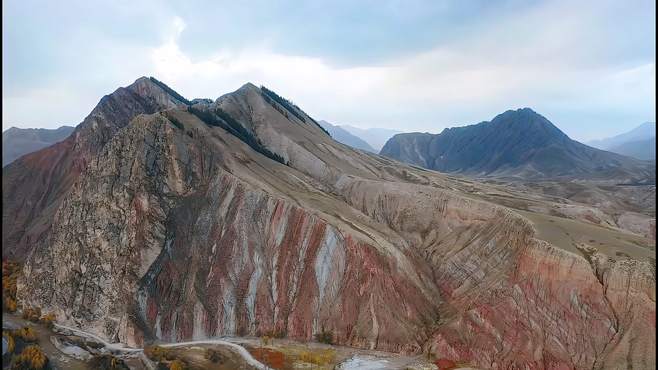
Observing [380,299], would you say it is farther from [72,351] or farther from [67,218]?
[67,218]

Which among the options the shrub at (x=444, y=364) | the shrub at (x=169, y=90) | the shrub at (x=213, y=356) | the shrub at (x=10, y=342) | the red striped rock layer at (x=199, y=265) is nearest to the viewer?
the shrub at (x=444, y=364)

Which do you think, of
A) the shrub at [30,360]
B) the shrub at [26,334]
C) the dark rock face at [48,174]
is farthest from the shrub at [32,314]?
the dark rock face at [48,174]

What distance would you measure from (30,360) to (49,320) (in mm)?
13362

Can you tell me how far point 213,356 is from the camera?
58.4 metres

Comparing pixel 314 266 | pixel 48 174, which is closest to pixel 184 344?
pixel 314 266

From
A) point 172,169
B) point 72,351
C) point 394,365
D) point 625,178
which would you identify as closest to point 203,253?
point 172,169

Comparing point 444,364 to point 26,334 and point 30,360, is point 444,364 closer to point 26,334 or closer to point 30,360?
point 30,360

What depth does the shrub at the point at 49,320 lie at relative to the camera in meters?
67.8

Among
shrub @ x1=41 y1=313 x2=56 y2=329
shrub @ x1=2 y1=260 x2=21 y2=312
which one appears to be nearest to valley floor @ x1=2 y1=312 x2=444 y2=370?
shrub @ x1=41 y1=313 x2=56 y2=329

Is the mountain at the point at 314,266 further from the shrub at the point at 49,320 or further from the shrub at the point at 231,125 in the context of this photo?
the shrub at the point at 231,125

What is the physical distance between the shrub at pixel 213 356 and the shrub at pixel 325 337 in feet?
41.2

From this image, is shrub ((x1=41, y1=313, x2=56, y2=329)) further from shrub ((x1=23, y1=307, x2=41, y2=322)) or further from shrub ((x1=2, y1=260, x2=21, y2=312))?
shrub ((x1=2, y1=260, x2=21, y2=312))

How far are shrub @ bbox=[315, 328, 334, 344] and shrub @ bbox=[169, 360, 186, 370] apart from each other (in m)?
16.8

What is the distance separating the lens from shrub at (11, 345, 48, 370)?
55.3m
